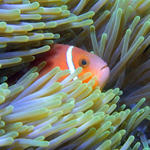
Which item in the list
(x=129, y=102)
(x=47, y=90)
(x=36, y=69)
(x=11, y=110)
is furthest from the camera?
(x=129, y=102)

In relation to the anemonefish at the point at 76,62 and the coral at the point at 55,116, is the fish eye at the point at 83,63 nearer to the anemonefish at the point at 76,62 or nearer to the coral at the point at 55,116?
the anemonefish at the point at 76,62

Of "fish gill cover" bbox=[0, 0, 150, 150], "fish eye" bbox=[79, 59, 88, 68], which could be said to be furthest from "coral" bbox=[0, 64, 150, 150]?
"fish eye" bbox=[79, 59, 88, 68]

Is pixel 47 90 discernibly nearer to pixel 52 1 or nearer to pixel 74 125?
pixel 74 125

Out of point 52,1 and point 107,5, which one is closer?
point 52,1

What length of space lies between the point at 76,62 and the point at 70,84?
0.17 metres

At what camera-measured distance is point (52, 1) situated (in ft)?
3.74

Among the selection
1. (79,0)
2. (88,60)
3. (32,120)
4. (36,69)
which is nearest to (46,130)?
(32,120)

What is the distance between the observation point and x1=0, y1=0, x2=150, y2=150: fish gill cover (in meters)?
0.87

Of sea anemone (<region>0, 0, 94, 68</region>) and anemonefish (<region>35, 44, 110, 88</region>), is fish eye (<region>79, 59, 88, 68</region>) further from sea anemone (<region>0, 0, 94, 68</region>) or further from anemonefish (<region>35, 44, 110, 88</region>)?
sea anemone (<region>0, 0, 94, 68</region>)

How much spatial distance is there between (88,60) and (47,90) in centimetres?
29

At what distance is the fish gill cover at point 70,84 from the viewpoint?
34.4 inches

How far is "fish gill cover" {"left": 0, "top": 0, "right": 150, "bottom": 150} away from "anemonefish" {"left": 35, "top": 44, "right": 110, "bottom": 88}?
2.9 inches

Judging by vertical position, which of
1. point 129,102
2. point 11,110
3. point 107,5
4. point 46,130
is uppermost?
point 107,5

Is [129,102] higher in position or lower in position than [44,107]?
lower
